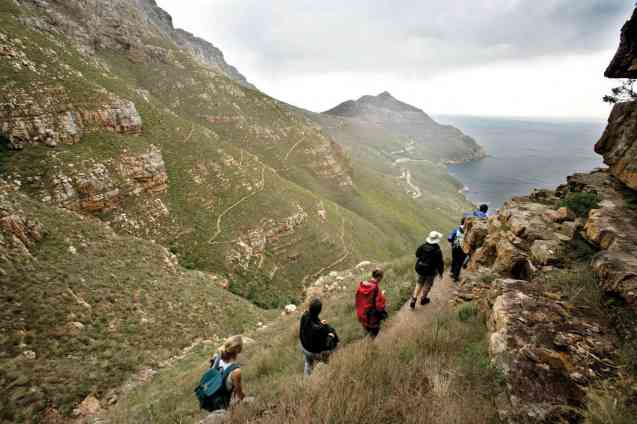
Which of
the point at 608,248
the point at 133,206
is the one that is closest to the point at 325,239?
the point at 133,206

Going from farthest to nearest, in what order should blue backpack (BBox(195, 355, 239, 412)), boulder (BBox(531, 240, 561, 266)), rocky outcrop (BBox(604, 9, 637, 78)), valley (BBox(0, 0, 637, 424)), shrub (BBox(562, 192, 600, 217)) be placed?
1. shrub (BBox(562, 192, 600, 217))
2. boulder (BBox(531, 240, 561, 266))
3. rocky outcrop (BBox(604, 9, 637, 78))
4. blue backpack (BBox(195, 355, 239, 412))
5. valley (BBox(0, 0, 637, 424))

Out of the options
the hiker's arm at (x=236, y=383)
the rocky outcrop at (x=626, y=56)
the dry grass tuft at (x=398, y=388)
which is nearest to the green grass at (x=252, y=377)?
the hiker's arm at (x=236, y=383)

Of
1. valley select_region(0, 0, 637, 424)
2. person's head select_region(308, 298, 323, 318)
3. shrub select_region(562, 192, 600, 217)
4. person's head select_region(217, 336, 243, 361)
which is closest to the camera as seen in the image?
valley select_region(0, 0, 637, 424)

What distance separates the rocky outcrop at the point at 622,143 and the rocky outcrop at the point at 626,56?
41.3 inches

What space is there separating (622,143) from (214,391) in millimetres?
10413

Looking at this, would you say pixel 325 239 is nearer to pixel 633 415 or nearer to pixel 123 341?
pixel 123 341

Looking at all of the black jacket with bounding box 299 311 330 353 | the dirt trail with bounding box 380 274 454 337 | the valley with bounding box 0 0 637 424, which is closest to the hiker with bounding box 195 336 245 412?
the valley with bounding box 0 0 637 424

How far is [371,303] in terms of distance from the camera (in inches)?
216

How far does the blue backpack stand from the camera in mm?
3994

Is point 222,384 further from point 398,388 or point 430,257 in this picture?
point 430,257

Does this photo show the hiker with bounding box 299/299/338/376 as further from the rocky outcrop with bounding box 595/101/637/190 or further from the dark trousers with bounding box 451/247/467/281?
the rocky outcrop with bounding box 595/101/637/190

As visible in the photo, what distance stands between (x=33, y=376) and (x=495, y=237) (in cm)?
1465

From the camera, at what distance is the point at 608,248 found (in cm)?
539

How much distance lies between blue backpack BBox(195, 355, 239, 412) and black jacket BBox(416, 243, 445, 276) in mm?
4931
